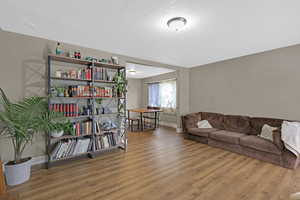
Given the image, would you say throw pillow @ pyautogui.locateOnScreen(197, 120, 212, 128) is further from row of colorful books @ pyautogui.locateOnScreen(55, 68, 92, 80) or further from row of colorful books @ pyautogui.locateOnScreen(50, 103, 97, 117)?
row of colorful books @ pyautogui.locateOnScreen(55, 68, 92, 80)

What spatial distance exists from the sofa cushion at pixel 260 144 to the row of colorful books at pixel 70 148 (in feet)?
10.7

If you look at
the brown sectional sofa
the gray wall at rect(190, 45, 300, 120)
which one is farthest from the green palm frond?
the gray wall at rect(190, 45, 300, 120)

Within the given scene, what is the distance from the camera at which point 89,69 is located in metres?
2.72

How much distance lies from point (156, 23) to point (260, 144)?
2.98 metres

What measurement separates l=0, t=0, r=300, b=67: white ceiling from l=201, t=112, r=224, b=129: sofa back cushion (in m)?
1.89

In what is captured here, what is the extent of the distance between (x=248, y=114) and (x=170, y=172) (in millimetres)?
2708

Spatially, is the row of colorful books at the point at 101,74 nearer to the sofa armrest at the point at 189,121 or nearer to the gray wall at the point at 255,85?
the sofa armrest at the point at 189,121

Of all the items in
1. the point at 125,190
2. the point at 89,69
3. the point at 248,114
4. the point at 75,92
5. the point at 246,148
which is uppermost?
the point at 89,69

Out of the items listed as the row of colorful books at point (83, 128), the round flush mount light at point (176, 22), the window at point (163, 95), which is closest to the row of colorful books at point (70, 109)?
the row of colorful books at point (83, 128)

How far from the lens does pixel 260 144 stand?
8.37 feet

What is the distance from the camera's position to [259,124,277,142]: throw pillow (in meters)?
A: 2.71

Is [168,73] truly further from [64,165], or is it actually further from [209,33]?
[64,165]

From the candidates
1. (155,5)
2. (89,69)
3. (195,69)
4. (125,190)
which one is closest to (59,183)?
(125,190)

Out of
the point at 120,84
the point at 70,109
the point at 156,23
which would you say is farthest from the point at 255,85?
the point at 70,109
